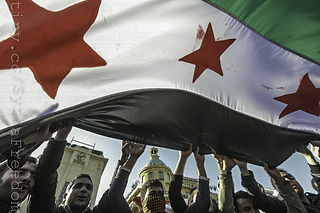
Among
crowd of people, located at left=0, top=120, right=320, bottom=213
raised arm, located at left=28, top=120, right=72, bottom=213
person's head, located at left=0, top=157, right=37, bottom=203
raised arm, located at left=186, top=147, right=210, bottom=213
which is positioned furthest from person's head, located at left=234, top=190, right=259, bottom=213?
person's head, located at left=0, top=157, right=37, bottom=203

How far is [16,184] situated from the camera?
1.80 metres

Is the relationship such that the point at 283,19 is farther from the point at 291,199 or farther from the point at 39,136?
the point at 39,136

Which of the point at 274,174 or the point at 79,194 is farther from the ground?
the point at 274,174

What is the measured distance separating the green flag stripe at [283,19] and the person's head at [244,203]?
69.4 inches

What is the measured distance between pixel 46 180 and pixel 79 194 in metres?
0.47

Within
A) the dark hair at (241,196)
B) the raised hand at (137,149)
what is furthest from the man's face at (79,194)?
the dark hair at (241,196)

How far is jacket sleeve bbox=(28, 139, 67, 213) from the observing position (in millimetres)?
1848

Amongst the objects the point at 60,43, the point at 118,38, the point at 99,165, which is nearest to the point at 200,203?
the point at 118,38

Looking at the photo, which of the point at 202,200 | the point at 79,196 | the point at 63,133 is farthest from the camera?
the point at 202,200

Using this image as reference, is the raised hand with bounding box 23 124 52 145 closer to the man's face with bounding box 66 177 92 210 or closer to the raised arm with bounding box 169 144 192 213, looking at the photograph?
the man's face with bounding box 66 177 92 210

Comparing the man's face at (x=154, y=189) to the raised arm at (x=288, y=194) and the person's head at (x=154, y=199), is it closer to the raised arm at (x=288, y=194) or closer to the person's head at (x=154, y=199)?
the person's head at (x=154, y=199)

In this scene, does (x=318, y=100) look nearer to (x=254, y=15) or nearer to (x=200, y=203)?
(x=254, y=15)

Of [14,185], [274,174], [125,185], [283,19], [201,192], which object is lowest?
[14,185]

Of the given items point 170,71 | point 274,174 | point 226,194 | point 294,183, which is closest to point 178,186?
point 226,194
